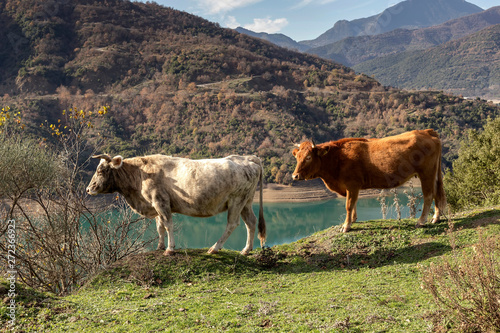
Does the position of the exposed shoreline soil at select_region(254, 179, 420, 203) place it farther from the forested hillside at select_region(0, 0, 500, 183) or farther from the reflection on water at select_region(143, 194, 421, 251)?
the forested hillside at select_region(0, 0, 500, 183)

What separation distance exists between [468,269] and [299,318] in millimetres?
1915

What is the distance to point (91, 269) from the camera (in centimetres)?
894

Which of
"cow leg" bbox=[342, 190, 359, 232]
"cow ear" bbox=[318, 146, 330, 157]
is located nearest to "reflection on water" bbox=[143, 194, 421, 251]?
"cow leg" bbox=[342, 190, 359, 232]

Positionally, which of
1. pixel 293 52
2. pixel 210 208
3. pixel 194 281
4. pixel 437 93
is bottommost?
pixel 194 281

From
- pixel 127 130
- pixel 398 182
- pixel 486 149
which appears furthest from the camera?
pixel 127 130

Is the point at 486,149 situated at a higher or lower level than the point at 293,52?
lower

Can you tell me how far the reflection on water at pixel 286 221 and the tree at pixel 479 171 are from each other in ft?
34.0

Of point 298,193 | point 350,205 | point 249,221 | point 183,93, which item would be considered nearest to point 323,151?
point 350,205

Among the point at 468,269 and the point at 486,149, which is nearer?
the point at 468,269

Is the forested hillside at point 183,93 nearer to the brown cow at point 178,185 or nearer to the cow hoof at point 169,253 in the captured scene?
the brown cow at point 178,185

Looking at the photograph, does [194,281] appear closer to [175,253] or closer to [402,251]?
[175,253]

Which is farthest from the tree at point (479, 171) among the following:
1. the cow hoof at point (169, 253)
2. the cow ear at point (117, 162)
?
the cow ear at point (117, 162)

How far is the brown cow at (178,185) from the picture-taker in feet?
24.4

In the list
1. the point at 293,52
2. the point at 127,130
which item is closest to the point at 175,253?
the point at 127,130
